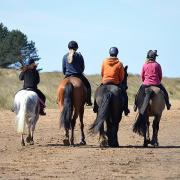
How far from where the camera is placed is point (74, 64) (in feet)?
58.1

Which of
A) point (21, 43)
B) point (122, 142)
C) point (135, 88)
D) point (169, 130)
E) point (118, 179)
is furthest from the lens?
point (21, 43)

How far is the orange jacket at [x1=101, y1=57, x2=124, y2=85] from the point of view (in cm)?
1738

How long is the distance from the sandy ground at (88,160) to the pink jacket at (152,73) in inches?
63.0

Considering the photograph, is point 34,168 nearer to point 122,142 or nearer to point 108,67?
point 108,67

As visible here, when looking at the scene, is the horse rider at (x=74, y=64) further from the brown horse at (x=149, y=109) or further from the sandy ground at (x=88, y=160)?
the sandy ground at (x=88, y=160)

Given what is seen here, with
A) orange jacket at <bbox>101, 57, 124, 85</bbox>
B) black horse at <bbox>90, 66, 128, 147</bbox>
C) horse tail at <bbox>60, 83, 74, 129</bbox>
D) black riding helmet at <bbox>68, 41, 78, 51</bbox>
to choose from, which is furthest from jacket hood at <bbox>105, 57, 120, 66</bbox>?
horse tail at <bbox>60, 83, 74, 129</bbox>

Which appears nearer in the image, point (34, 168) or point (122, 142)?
point (34, 168)

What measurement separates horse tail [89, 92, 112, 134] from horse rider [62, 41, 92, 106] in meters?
0.99

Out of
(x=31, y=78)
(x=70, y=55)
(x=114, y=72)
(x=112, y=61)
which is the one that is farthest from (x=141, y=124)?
(x=31, y=78)

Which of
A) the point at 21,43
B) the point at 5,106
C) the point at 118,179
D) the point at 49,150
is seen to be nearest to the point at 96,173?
the point at 118,179

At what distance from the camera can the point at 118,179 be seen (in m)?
11.0

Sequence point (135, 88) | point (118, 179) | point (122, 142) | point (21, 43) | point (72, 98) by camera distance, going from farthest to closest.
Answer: point (21, 43) < point (135, 88) < point (122, 142) < point (72, 98) < point (118, 179)

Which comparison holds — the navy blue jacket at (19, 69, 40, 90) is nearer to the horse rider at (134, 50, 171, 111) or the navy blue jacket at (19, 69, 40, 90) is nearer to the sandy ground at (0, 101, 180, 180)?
the sandy ground at (0, 101, 180, 180)

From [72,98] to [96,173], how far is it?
5.80 m
